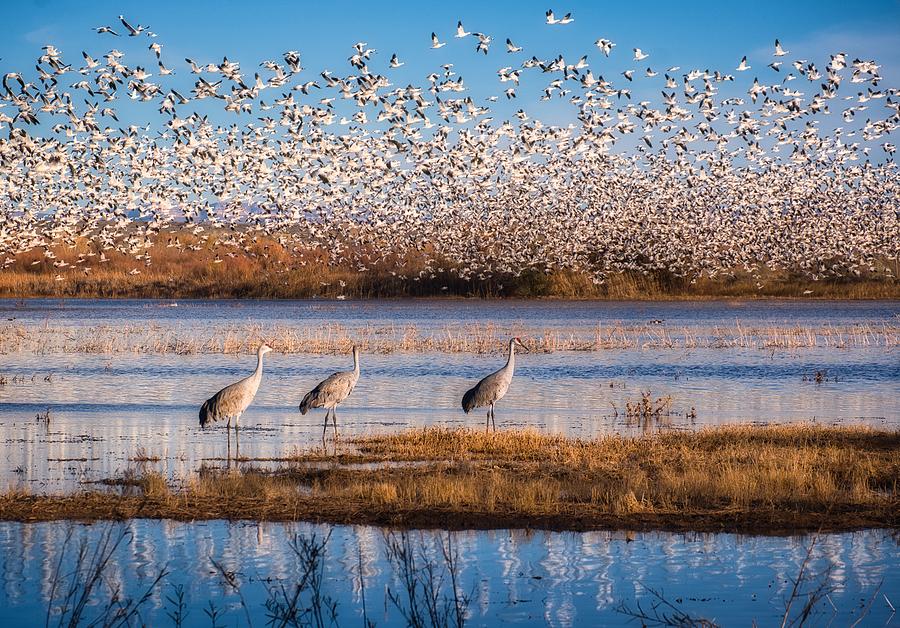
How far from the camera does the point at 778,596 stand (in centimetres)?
947

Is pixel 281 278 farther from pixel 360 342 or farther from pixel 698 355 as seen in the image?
pixel 698 355

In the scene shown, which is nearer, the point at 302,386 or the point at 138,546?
the point at 138,546

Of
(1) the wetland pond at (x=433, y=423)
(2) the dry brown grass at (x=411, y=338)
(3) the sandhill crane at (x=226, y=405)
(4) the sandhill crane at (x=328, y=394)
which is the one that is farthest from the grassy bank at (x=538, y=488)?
(2) the dry brown grass at (x=411, y=338)

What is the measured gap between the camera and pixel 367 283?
7969 centimetres

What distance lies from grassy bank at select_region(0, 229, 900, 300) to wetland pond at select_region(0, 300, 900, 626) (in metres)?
20.4

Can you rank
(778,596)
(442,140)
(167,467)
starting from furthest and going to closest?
(442,140) < (167,467) < (778,596)

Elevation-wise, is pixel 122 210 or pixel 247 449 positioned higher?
pixel 122 210

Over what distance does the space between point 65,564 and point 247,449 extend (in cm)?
656

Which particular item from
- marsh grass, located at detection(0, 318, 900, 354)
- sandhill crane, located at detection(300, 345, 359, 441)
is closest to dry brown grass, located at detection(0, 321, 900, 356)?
marsh grass, located at detection(0, 318, 900, 354)

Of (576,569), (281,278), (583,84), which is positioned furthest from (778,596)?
(281,278)

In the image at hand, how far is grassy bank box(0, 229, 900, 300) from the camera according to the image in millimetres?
75312

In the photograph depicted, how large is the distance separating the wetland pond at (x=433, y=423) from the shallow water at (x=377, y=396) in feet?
0.21

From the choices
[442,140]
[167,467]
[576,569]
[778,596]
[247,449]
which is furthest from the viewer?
[442,140]

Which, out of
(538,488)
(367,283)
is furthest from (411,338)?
(367,283)
